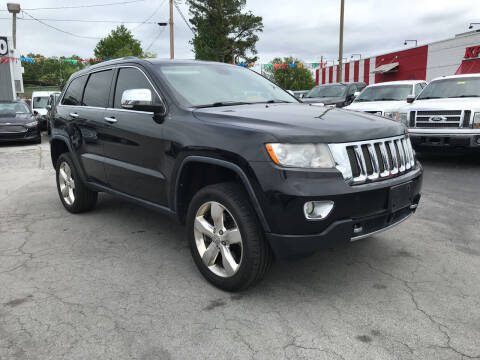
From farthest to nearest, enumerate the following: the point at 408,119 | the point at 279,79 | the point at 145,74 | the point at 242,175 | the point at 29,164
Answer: the point at 279,79
the point at 29,164
the point at 408,119
the point at 145,74
the point at 242,175

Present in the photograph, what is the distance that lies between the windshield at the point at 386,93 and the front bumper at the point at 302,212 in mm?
8673

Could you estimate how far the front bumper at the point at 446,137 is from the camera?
7605mm

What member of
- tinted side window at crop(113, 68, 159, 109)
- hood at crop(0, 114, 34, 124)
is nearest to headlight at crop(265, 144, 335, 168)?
tinted side window at crop(113, 68, 159, 109)

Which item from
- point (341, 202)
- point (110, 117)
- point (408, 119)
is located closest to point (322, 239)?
point (341, 202)

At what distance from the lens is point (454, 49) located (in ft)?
78.5

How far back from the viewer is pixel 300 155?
271 cm

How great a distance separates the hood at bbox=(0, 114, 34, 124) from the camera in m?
13.7

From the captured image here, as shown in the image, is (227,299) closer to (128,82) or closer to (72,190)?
(128,82)

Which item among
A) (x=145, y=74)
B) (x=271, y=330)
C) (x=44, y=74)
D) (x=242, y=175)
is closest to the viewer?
(x=271, y=330)

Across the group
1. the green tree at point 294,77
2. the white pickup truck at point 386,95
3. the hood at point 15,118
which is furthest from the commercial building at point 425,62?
the green tree at point 294,77

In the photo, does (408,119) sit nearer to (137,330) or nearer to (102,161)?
(102,161)

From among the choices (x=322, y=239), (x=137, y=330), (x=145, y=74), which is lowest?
(x=137, y=330)

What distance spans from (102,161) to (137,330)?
2.20m

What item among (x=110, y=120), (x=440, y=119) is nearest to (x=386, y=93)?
(x=440, y=119)
